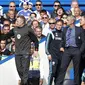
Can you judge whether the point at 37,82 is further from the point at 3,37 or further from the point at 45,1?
the point at 45,1

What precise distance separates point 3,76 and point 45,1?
271 inches

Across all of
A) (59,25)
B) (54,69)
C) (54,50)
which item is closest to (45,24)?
(59,25)

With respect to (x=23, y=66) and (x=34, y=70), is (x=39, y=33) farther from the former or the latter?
(x=23, y=66)

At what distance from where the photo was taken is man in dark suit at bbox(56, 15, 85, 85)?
39.4 ft

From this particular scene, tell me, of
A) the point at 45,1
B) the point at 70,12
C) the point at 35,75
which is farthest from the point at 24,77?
the point at 45,1

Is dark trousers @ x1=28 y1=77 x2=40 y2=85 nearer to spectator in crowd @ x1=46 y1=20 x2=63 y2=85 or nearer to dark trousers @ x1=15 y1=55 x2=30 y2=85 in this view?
dark trousers @ x1=15 y1=55 x2=30 y2=85

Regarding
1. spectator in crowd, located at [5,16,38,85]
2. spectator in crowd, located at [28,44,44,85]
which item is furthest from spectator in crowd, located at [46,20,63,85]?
spectator in crowd, located at [5,16,38,85]

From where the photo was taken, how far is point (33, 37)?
12.1 metres

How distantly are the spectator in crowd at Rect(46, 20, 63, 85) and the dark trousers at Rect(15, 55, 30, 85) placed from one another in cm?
74

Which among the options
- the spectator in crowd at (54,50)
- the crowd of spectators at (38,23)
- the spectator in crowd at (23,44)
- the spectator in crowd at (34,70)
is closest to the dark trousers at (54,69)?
the spectator in crowd at (54,50)

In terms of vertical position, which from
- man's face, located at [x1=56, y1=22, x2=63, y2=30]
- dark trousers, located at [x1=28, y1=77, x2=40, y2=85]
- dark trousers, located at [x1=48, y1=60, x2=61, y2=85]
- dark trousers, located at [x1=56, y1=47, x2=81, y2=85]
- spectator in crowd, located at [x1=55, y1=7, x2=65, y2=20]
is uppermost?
spectator in crowd, located at [x1=55, y1=7, x2=65, y2=20]

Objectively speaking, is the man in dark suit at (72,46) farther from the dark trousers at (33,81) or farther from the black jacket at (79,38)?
the dark trousers at (33,81)

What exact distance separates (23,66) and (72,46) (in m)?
1.29

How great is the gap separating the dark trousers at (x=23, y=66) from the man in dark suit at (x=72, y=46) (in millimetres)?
859
